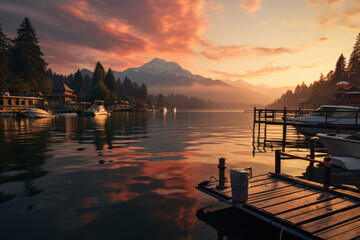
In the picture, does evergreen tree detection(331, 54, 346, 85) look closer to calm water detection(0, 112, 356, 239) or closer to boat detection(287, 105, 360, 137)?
boat detection(287, 105, 360, 137)

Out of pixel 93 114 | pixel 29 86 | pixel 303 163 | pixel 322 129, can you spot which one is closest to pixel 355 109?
pixel 322 129

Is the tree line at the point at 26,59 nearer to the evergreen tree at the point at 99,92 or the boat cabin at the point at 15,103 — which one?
the boat cabin at the point at 15,103

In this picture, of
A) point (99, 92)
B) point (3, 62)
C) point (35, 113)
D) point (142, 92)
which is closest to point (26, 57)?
point (3, 62)

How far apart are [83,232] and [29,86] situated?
3245 inches

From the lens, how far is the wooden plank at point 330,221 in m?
5.42

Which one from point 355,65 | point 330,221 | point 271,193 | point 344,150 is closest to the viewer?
point 330,221

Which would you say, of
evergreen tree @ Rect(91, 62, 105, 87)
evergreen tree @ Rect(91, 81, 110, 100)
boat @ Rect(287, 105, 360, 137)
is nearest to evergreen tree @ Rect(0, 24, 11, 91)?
evergreen tree @ Rect(91, 81, 110, 100)

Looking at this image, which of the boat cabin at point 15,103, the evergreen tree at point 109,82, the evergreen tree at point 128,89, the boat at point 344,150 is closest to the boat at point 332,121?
the boat at point 344,150

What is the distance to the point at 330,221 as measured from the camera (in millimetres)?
5770

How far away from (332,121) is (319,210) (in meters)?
21.5

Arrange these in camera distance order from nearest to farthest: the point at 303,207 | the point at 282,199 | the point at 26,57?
the point at 303,207 < the point at 282,199 < the point at 26,57

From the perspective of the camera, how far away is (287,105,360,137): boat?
2198 centimetres

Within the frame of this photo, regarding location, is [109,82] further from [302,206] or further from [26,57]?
[302,206]

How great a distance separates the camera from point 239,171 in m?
6.71
